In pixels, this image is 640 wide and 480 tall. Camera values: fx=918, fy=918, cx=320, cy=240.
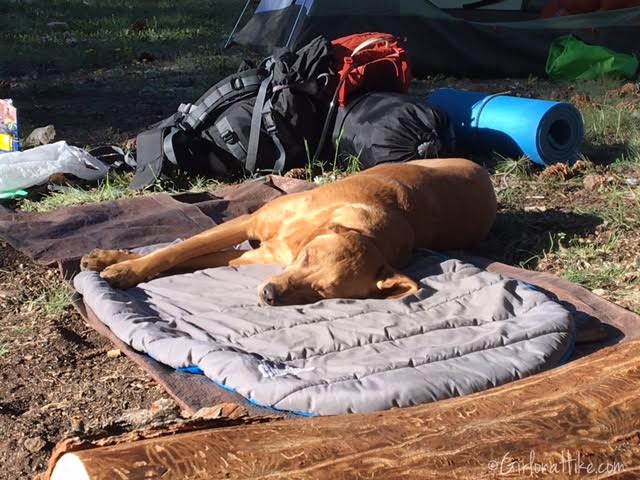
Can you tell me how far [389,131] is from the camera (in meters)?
5.94

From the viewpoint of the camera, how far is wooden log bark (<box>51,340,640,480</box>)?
199cm

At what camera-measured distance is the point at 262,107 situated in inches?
244

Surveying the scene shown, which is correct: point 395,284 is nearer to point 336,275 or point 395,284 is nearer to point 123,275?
point 336,275

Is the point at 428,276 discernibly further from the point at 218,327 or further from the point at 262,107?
the point at 262,107

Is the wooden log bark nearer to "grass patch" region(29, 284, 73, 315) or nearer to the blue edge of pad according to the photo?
the blue edge of pad

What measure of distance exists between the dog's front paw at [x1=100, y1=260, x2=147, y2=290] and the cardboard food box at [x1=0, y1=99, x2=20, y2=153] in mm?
2668

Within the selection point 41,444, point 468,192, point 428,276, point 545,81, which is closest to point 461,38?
point 545,81

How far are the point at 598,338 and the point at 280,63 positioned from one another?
3.29 metres

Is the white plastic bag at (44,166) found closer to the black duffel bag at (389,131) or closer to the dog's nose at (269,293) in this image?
the black duffel bag at (389,131)

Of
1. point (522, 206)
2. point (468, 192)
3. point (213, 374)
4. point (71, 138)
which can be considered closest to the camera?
point (213, 374)

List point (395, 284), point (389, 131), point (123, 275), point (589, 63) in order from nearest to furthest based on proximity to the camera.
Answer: point (395, 284) < point (123, 275) < point (389, 131) < point (589, 63)

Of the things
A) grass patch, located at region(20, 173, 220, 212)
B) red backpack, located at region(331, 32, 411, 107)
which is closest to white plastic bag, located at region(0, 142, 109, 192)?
grass patch, located at region(20, 173, 220, 212)

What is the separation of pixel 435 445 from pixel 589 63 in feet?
27.1

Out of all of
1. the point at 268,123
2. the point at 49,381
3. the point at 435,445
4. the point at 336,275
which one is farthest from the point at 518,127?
the point at 435,445
